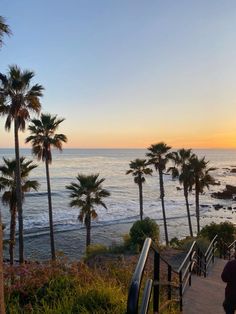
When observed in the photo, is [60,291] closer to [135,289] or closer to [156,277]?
[156,277]

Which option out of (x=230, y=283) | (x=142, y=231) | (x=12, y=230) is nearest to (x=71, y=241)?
(x=12, y=230)

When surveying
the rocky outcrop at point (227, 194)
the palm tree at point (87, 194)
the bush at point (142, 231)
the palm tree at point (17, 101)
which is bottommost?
the rocky outcrop at point (227, 194)

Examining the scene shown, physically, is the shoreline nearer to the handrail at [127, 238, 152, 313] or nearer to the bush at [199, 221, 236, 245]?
the bush at [199, 221, 236, 245]

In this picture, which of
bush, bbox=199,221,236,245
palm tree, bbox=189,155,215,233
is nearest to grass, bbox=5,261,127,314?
bush, bbox=199,221,236,245

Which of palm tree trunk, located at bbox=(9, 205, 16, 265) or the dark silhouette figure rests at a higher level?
the dark silhouette figure

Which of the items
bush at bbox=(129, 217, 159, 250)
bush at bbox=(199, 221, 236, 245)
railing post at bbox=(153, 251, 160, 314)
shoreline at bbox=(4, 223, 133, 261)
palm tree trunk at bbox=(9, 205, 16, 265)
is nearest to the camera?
railing post at bbox=(153, 251, 160, 314)

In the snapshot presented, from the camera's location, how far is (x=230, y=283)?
20.9ft

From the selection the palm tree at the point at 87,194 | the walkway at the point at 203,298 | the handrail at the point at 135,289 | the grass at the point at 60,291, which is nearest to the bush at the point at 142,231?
the palm tree at the point at 87,194

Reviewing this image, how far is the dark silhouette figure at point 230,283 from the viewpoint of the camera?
6.32m

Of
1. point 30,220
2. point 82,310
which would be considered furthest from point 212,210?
point 82,310

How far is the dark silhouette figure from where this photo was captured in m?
6.32

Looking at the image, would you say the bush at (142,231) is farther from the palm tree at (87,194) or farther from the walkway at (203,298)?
the walkway at (203,298)

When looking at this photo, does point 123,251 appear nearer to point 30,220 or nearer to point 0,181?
point 0,181

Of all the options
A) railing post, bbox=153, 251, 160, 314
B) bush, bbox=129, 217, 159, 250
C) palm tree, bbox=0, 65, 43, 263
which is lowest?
bush, bbox=129, 217, 159, 250
